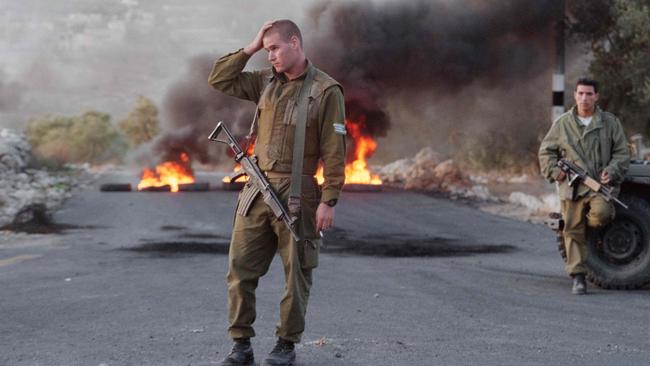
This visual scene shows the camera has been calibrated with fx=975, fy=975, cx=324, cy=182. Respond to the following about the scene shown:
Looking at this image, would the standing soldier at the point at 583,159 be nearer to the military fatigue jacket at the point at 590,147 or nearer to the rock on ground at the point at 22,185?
the military fatigue jacket at the point at 590,147

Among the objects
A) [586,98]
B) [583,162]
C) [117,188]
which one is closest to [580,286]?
[583,162]

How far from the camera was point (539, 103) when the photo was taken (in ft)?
84.1

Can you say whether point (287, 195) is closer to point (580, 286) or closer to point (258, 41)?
point (258, 41)

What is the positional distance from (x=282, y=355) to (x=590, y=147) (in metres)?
4.09

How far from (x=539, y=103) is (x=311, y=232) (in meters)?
21.4

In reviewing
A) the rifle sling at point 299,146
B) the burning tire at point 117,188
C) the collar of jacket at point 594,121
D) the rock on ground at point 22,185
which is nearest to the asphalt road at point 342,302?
the rifle sling at point 299,146

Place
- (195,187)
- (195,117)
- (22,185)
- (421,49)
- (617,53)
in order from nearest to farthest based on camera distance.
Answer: (617,53) → (195,187) → (22,185) → (421,49) → (195,117)

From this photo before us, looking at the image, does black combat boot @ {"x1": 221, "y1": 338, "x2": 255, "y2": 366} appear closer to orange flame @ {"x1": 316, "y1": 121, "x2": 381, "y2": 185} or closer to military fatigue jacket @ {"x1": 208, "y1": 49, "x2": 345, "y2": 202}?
military fatigue jacket @ {"x1": 208, "y1": 49, "x2": 345, "y2": 202}

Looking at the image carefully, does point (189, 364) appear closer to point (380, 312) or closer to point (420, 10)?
point (380, 312)

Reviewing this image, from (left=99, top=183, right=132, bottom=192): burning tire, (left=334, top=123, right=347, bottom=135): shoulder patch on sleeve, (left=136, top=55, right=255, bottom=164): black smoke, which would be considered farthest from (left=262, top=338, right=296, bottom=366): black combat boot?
(left=136, top=55, right=255, bottom=164): black smoke

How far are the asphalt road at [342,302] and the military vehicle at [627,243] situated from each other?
168mm

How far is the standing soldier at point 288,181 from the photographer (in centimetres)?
504

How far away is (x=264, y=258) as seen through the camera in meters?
5.14

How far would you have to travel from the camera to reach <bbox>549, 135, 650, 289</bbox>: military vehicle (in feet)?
28.2
